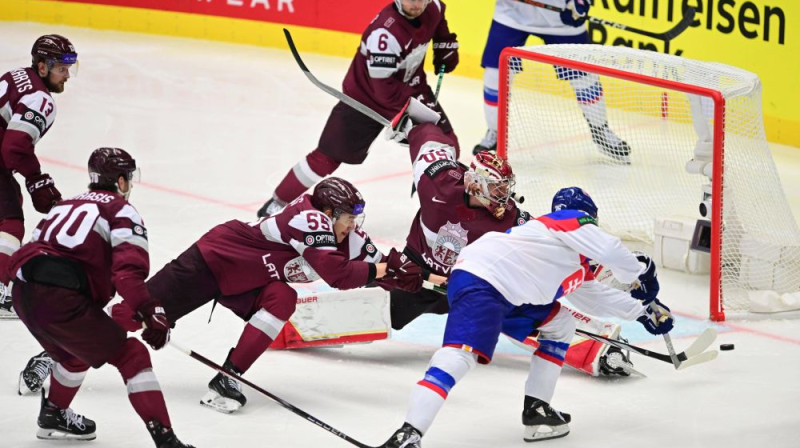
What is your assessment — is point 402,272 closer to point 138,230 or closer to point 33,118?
point 138,230

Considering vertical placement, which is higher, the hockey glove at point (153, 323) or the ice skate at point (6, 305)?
the hockey glove at point (153, 323)

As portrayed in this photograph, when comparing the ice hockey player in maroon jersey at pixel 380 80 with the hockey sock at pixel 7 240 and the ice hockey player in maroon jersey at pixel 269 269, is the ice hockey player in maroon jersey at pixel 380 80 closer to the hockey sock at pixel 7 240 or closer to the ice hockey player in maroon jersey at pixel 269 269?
the hockey sock at pixel 7 240

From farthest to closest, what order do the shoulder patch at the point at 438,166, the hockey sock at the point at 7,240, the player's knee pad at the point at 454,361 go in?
the hockey sock at the point at 7,240 < the shoulder patch at the point at 438,166 < the player's knee pad at the point at 454,361

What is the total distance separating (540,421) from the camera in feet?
13.9

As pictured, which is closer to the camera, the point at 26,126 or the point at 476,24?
the point at 26,126

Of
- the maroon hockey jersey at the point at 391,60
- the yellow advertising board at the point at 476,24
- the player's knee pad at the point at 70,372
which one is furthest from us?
the yellow advertising board at the point at 476,24

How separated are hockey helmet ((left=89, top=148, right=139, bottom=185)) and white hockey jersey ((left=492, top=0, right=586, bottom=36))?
3.99m

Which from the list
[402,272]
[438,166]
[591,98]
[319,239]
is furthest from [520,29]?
[319,239]

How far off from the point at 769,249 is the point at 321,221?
208cm

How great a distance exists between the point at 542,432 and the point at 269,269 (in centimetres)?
103

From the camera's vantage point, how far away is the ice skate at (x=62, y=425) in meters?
4.10

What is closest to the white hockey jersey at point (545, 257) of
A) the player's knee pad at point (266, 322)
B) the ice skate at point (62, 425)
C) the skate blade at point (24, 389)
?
the player's knee pad at point (266, 322)

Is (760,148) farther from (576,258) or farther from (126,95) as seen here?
(126,95)

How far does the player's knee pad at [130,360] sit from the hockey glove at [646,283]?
160 centimetres
